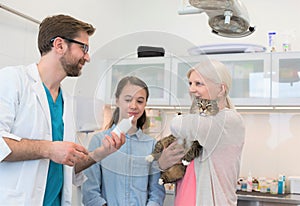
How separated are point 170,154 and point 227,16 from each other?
0.56m

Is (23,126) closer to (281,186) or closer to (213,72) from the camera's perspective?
(213,72)

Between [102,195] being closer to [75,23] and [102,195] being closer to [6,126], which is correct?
[6,126]

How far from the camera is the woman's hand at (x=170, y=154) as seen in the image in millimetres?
1288

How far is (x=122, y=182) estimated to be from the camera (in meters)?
1.47

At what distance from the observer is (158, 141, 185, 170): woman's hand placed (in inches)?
50.7

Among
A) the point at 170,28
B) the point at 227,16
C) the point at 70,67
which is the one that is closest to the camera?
the point at 227,16

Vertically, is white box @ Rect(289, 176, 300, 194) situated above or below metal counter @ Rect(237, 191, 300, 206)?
above

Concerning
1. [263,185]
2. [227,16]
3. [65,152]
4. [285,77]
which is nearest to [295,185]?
[263,185]

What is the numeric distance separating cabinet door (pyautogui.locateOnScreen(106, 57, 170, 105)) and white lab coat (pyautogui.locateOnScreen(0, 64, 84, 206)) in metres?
0.26

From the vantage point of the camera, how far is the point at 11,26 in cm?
189

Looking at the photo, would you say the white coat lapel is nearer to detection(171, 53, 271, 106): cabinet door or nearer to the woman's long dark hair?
the woman's long dark hair

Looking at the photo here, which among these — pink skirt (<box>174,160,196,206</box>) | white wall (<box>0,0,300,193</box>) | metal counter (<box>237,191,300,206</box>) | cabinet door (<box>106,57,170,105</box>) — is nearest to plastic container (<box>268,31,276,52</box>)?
white wall (<box>0,0,300,193</box>)

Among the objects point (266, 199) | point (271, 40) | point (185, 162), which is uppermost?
point (271, 40)

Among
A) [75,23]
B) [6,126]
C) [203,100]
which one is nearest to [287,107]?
[203,100]
